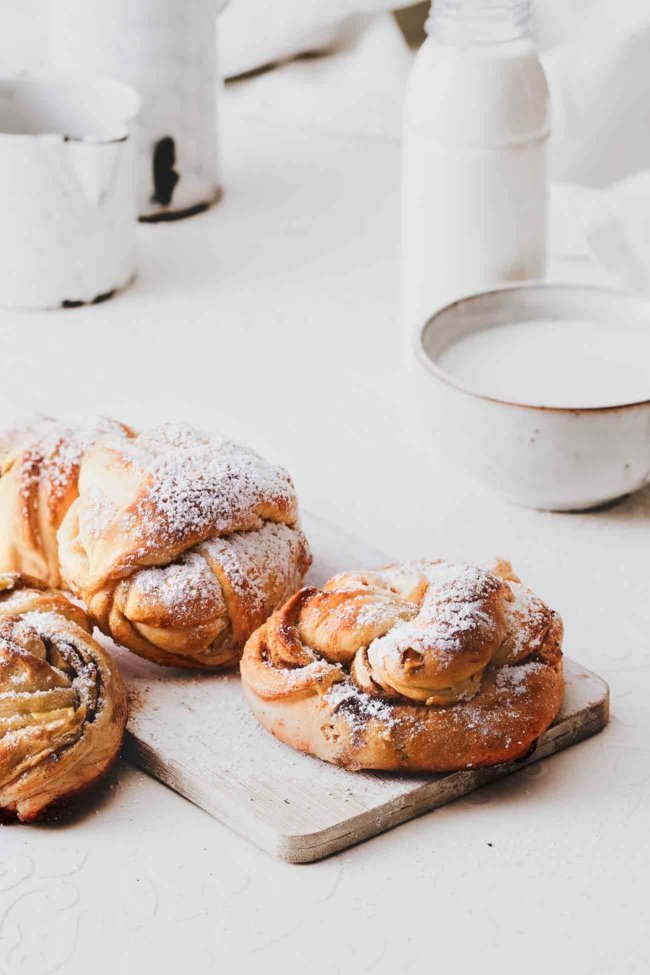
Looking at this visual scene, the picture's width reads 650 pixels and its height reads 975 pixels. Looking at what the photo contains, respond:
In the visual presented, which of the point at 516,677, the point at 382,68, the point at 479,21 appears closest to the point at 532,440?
the point at 516,677

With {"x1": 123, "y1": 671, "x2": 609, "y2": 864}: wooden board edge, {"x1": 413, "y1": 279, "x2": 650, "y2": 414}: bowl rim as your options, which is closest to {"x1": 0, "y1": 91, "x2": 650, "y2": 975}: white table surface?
{"x1": 123, "y1": 671, "x2": 609, "y2": 864}: wooden board edge

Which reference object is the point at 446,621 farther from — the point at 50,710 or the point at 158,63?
the point at 158,63

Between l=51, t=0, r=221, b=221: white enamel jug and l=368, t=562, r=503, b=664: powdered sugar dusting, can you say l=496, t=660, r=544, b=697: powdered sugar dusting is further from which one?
l=51, t=0, r=221, b=221: white enamel jug

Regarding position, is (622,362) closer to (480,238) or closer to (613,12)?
(480,238)

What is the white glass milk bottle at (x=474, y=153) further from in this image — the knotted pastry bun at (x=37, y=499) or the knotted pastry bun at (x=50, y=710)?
the knotted pastry bun at (x=50, y=710)

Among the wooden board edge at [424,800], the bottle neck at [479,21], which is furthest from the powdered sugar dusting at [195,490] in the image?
the bottle neck at [479,21]
